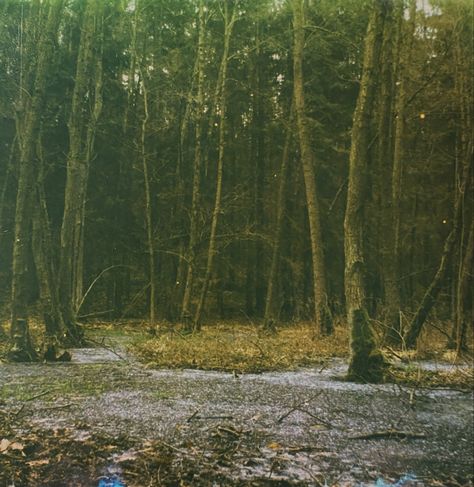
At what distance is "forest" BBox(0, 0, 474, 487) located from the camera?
665 cm

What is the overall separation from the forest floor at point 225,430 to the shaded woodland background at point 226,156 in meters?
2.00

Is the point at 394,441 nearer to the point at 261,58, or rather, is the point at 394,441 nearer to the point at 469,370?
the point at 469,370

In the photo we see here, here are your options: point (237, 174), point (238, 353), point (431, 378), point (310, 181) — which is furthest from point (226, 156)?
point (431, 378)

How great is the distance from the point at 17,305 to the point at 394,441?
4.34 metres

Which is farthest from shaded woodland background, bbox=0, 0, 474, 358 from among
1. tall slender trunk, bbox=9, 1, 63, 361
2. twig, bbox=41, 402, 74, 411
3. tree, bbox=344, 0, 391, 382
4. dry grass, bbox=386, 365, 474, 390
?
twig, bbox=41, 402, 74, 411

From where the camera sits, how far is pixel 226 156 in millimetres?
14711

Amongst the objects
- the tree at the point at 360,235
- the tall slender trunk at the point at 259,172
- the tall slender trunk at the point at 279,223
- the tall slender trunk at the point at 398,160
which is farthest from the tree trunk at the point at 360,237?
the tall slender trunk at the point at 259,172

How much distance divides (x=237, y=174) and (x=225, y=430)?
38.1 ft

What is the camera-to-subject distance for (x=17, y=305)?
6.02m

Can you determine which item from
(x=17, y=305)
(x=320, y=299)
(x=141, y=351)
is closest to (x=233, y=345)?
(x=141, y=351)

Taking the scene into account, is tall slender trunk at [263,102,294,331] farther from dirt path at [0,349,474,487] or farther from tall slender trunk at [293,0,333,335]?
dirt path at [0,349,474,487]

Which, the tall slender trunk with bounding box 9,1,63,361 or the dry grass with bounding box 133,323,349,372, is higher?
the tall slender trunk with bounding box 9,1,63,361

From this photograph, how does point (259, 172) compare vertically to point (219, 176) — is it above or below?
above

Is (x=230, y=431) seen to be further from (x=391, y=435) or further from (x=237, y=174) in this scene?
(x=237, y=174)
